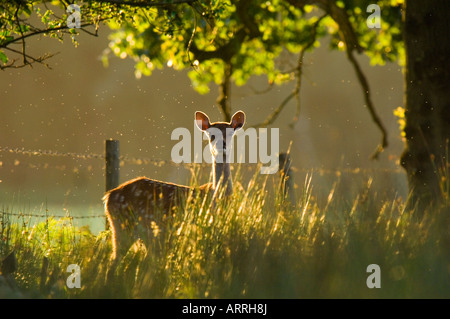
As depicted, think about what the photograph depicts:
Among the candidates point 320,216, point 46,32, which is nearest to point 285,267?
point 320,216

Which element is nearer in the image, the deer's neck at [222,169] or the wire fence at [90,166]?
the wire fence at [90,166]

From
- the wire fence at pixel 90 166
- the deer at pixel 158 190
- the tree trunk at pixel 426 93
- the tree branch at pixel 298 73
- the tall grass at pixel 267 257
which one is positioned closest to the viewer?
the tall grass at pixel 267 257

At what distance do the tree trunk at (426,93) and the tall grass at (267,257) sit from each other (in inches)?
99.8

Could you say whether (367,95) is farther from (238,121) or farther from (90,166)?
(90,166)

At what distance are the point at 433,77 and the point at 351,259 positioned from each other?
4.54m

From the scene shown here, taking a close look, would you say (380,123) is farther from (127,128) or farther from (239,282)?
(127,128)

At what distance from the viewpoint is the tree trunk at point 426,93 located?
30.0 ft

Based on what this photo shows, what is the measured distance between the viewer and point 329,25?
16.3 meters

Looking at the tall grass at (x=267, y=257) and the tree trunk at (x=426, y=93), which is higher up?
the tree trunk at (x=426, y=93)

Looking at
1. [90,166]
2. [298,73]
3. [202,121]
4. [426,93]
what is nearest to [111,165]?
[90,166]

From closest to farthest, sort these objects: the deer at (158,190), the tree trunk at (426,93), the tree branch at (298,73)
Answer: the deer at (158,190) < the tree trunk at (426,93) < the tree branch at (298,73)

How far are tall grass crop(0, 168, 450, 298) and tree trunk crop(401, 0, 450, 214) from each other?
8.32 ft

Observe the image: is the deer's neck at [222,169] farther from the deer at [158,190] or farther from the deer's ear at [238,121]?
the deer's ear at [238,121]

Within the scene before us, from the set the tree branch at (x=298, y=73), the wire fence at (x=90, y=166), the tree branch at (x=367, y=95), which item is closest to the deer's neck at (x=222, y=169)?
the wire fence at (x=90, y=166)
